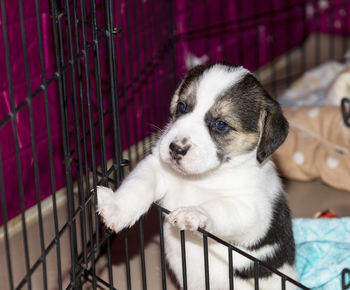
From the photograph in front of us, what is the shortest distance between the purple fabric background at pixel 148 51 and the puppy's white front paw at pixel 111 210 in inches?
18.1

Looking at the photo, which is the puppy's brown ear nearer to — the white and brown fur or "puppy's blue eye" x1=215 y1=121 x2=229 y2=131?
the white and brown fur

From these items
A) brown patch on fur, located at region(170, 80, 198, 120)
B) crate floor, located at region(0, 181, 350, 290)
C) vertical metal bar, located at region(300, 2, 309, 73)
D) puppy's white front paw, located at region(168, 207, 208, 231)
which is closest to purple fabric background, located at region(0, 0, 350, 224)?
vertical metal bar, located at region(300, 2, 309, 73)

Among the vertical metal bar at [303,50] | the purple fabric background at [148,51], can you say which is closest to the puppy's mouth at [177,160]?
the purple fabric background at [148,51]

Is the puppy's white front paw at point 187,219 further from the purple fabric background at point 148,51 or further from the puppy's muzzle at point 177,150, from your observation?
the purple fabric background at point 148,51

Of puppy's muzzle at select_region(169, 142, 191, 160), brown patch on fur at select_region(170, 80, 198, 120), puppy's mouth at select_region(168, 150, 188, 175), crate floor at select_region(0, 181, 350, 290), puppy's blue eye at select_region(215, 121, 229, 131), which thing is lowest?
crate floor at select_region(0, 181, 350, 290)

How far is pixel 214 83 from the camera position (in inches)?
91.3

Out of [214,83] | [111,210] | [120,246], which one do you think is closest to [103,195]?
[111,210]

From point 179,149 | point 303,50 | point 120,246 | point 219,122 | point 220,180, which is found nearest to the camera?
point 179,149

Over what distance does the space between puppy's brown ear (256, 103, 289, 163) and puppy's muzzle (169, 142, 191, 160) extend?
1.09 ft

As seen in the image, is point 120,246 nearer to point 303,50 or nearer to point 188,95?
point 188,95

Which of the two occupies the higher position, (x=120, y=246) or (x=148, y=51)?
(x=148, y=51)

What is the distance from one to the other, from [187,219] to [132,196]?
32cm

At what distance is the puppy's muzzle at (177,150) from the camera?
7.09 feet

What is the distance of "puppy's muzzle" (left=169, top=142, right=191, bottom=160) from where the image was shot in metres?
2.16
